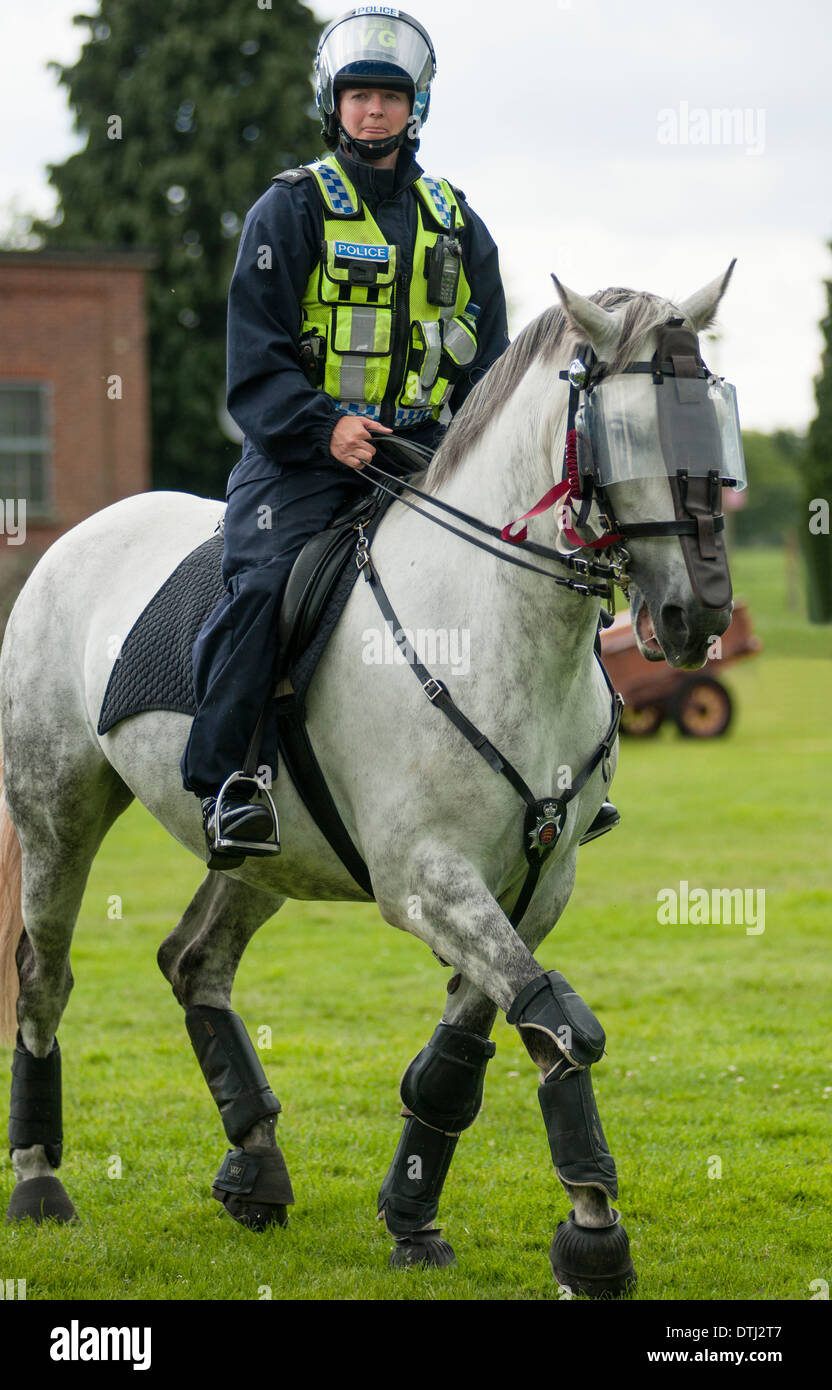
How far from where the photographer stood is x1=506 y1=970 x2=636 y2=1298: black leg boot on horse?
3.75 meters

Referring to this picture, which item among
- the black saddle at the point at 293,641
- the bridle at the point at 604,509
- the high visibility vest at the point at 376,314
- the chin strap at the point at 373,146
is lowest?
the black saddle at the point at 293,641

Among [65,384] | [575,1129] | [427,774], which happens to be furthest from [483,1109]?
[65,384]

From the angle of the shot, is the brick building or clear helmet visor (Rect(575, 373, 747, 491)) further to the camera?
the brick building

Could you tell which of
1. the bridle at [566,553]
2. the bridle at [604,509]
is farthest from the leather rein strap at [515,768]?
the bridle at [604,509]

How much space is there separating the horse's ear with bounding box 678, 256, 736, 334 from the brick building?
2442 centimetres

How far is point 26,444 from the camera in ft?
90.1

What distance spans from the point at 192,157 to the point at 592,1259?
1371 inches

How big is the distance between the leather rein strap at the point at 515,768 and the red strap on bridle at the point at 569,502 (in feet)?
1.32

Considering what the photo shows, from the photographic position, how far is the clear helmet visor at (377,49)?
4.47 meters

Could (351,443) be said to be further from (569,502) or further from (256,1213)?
(256,1213)

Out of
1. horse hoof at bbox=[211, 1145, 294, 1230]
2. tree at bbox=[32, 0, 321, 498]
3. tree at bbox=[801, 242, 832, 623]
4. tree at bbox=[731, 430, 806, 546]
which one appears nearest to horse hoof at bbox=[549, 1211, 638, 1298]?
horse hoof at bbox=[211, 1145, 294, 1230]

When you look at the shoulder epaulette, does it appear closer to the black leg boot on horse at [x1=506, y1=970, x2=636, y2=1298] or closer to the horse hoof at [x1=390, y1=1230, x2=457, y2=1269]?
the black leg boot on horse at [x1=506, y1=970, x2=636, y2=1298]

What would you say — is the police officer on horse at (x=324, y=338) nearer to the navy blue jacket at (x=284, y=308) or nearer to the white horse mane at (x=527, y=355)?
the navy blue jacket at (x=284, y=308)
